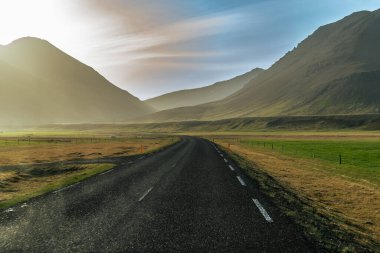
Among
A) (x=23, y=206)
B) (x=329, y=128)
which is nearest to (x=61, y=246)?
(x=23, y=206)

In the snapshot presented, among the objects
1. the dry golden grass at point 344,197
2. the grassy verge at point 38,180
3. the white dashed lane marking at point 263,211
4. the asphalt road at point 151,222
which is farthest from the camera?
the grassy verge at point 38,180

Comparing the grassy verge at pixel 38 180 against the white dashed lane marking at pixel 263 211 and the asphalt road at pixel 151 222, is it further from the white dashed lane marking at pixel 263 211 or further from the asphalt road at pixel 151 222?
the white dashed lane marking at pixel 263 211

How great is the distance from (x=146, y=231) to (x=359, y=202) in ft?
41.1

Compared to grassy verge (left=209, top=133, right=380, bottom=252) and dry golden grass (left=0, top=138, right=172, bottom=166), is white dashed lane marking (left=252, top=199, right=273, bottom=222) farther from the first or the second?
dry golden grass (left=0, top=138, right=172, bottom=166)

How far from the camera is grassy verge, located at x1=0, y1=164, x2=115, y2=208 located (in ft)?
62.7

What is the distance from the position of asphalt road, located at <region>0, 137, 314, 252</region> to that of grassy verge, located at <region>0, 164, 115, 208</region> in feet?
9.55

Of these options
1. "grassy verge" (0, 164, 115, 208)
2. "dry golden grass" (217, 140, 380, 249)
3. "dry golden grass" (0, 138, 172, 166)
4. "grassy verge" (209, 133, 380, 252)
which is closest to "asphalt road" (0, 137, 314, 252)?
"grassy verge" (209, 133, 380, 252)

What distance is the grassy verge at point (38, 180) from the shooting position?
753 inches

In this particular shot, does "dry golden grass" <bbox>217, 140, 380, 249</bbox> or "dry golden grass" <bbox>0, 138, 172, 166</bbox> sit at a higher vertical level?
"dry golden grass" <bbox>0, 138, 172, 166</bbox>

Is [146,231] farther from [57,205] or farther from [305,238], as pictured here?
[57,205]

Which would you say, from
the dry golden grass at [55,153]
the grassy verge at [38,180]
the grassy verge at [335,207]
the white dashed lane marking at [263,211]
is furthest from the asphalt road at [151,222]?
the dry golden grass at [55,153]

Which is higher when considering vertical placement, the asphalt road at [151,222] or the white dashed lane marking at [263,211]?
the asphalt road at [151,222]

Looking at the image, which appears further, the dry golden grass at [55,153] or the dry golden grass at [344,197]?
the dry golden grass at [55,153]

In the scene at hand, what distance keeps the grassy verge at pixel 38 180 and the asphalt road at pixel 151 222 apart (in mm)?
2910
